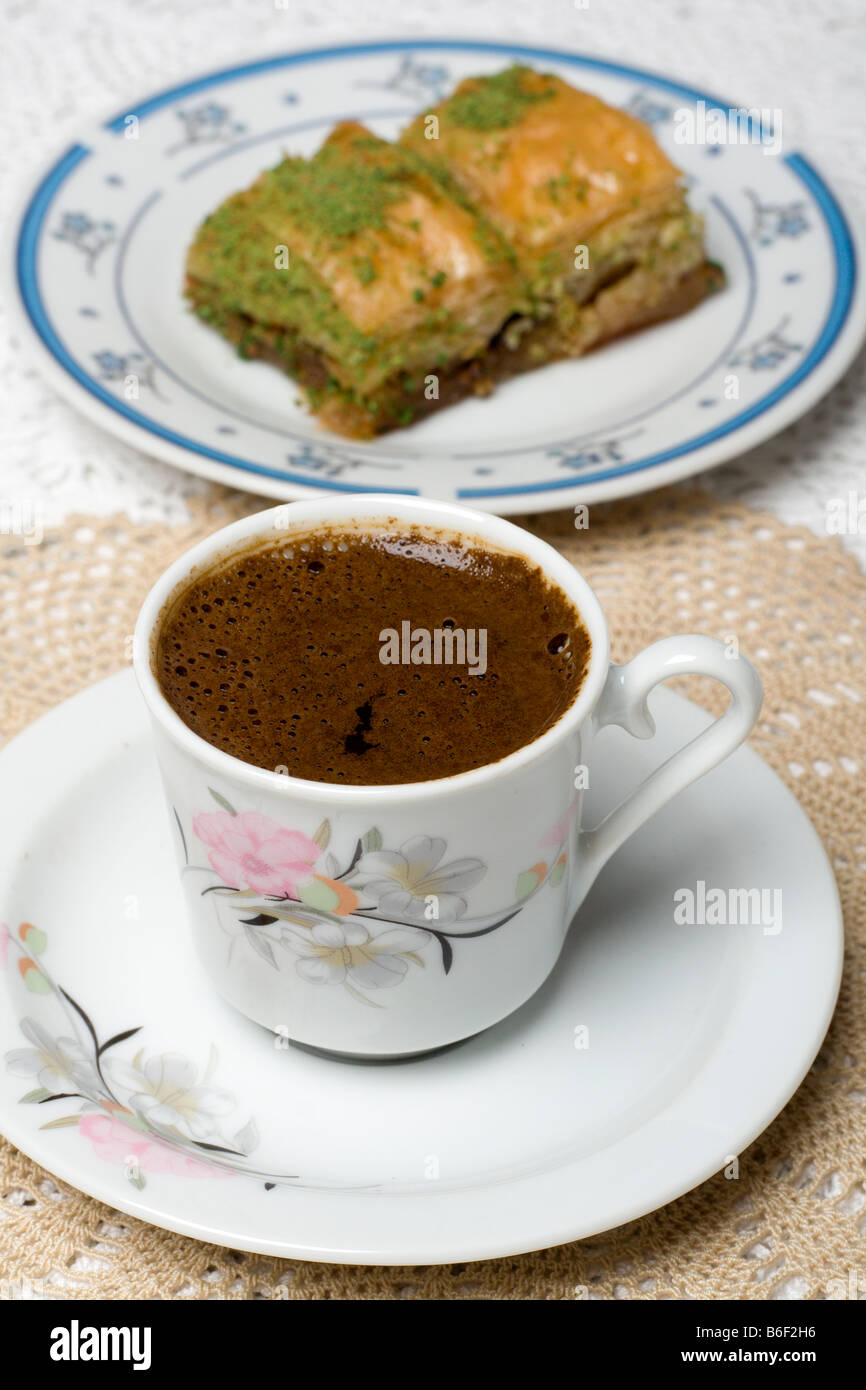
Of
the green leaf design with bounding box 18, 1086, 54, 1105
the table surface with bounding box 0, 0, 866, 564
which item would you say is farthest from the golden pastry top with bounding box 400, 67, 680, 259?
the green leaf design with bounding box 18, 1086, 54, 1105

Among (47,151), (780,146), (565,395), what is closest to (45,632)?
(565,395)

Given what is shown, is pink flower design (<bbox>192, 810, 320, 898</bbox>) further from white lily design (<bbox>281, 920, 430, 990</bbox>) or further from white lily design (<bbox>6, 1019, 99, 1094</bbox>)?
white lily design (<bbox>6, 1019, 99, 1094</bbox>)

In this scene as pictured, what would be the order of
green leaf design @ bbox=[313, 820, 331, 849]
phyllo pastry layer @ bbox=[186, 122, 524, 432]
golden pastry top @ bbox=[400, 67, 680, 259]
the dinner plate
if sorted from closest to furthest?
green leaf design @ bbox=[313, 820, 331, 849], the dinner plate, phyllo pastry layer @ bbox=[186, 122, 524, 432], golden pastry top @ bbox=[400, 67, 680, 259]

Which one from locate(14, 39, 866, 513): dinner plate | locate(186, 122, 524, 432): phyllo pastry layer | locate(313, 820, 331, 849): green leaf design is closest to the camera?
locate(313, 820, 331, 849): green leaf design

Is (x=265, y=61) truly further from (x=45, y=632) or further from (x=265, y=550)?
(x=265, y=550)

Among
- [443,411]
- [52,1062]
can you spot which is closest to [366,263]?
[443,411]

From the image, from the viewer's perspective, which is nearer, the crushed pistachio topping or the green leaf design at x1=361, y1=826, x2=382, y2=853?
the green leaf design at x1=361, y1=826, x2=382, y2=853
